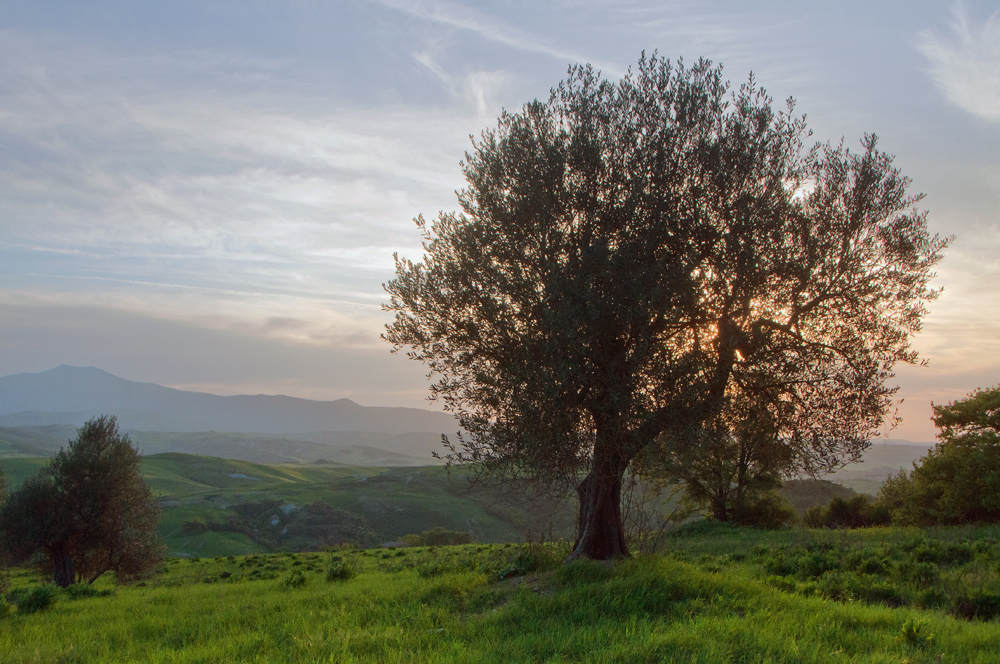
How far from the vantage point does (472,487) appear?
13.3m

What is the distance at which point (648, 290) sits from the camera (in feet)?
39.7

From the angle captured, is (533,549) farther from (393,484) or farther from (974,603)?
(393,484)

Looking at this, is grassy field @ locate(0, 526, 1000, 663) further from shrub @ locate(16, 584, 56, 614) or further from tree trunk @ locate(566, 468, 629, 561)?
tree trunk @ locate(566, 468, 629, 561)

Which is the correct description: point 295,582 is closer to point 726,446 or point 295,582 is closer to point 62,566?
point 726,446

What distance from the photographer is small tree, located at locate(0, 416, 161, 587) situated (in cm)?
3209

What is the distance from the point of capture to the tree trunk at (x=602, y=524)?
→ 14.2 metres

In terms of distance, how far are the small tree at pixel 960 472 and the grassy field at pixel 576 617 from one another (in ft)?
38.8

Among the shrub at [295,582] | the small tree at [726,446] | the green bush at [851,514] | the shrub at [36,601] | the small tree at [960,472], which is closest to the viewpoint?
the small tree at [726,446]

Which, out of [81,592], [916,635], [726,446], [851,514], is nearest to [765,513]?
[851,514]

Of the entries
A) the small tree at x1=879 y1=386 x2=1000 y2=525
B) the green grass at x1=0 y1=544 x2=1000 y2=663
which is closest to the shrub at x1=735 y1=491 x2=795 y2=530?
the small tree at x1=879 y1=386 x2=1000 y2=525

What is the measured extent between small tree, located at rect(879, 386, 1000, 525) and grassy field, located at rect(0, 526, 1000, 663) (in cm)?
1182

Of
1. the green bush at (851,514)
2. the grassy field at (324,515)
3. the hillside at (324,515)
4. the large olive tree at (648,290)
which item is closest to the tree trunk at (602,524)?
the large olive tree at (648,290)

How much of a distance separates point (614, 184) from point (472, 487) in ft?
25.5

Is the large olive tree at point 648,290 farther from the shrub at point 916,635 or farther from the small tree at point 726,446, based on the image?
the shrub at point 916,635
